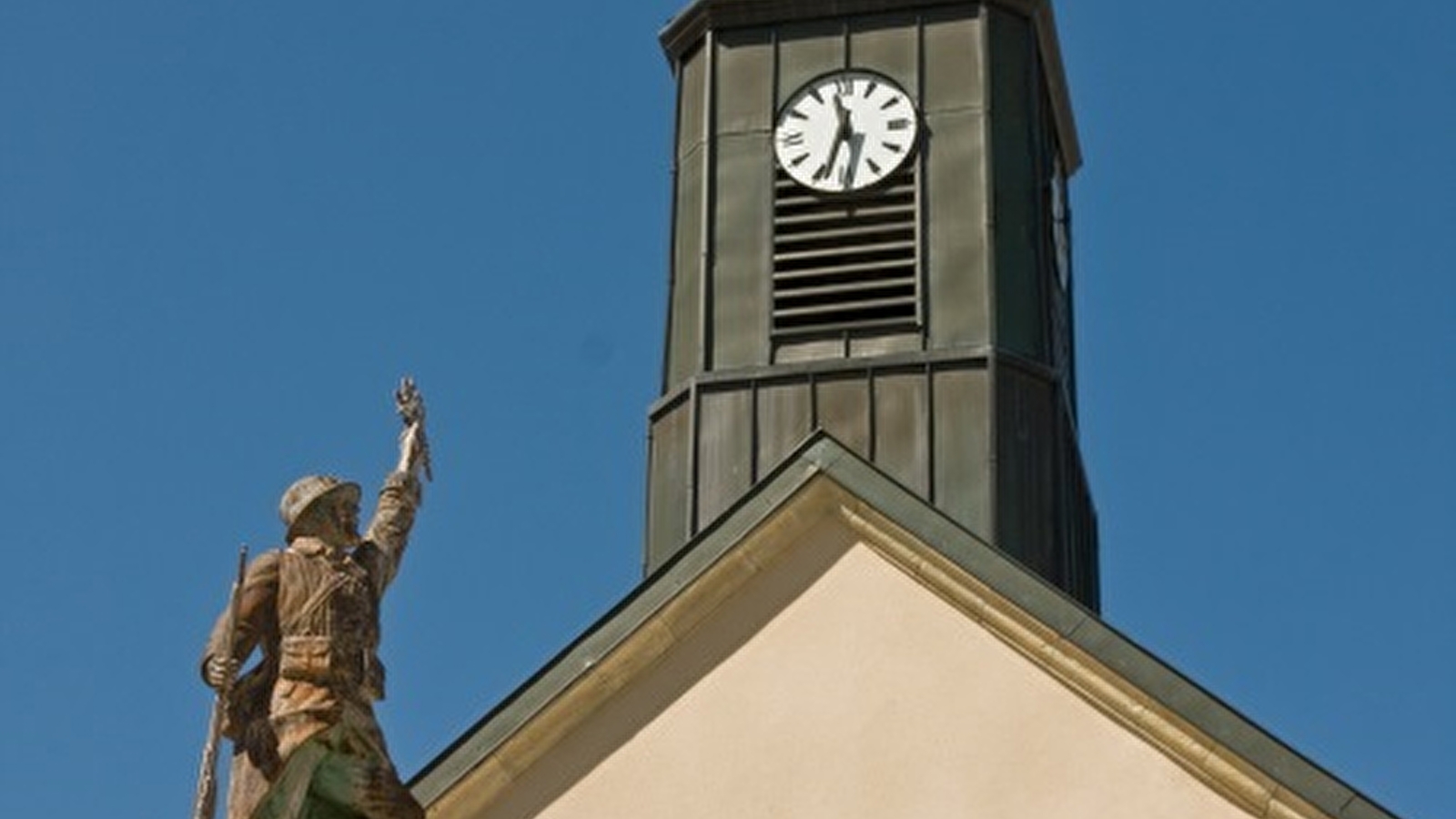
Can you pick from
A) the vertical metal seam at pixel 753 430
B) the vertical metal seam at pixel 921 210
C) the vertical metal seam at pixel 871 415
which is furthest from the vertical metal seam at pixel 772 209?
the vertical metal seam at pixel 921 210

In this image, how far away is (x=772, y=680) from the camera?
16453 millimetres

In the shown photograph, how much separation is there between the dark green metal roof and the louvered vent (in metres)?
3.20

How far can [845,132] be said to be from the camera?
67.8 ft

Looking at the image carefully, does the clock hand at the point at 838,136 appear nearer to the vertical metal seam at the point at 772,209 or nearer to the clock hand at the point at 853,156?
the clock hand at the point at 853,156

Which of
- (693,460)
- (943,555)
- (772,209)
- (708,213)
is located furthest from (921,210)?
(943,555)

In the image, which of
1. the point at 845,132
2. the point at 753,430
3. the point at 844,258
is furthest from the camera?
the point at 845,132

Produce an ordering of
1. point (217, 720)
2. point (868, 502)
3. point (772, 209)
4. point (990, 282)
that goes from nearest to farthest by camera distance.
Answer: point (217, 720), point (868, 502), point (990, 282), point (772, 209)

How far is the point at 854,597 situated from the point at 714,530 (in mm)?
699

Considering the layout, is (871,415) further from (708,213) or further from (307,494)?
(307,494)

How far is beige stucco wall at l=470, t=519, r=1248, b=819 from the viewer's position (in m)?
15.9

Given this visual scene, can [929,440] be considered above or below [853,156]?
below

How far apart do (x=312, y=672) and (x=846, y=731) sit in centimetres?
577

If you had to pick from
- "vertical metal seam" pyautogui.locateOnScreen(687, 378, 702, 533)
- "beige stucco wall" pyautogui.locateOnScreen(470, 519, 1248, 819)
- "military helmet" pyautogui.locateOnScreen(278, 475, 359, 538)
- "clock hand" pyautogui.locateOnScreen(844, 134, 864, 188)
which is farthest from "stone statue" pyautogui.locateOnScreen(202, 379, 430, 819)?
"clock hand" pyautogui.locateOnScreen(844, 134, 864, 188)

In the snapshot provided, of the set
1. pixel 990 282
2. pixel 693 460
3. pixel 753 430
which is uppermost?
pixel 990 282
